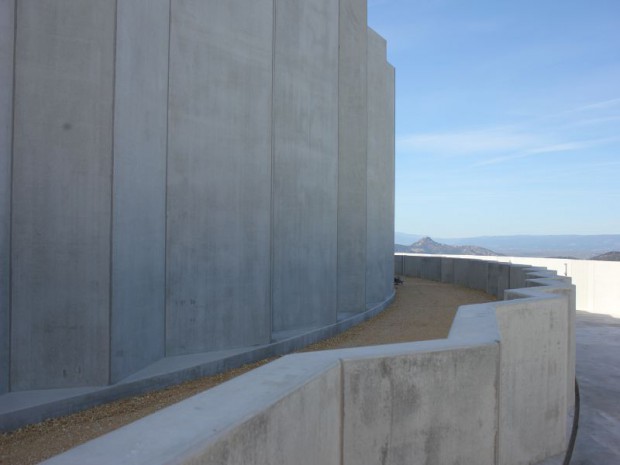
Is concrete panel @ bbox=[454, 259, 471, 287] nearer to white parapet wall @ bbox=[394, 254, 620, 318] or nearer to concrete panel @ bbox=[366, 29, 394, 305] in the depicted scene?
white parapet wall @ bbox=[394, 254, 620, 318]

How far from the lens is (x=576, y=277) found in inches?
768

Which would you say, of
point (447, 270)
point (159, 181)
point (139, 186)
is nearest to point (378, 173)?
point (447, 270)

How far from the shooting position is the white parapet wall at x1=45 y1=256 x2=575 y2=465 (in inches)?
89.0

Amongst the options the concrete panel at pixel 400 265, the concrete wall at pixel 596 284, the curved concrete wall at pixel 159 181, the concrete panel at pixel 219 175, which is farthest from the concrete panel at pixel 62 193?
the concrete panel at pixel 400 265

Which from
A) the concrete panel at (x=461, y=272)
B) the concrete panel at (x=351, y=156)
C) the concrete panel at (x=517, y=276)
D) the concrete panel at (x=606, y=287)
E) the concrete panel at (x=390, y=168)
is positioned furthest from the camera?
the concrete panel at (x=461, y=272)

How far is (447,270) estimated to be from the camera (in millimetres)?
25188

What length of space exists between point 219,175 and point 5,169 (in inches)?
129

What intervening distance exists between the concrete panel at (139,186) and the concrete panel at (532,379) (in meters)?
4.54

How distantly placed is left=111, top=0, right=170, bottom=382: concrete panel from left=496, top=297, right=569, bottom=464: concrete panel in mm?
4536

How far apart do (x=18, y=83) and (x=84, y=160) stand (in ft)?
3.69

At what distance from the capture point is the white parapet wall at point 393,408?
2260mm

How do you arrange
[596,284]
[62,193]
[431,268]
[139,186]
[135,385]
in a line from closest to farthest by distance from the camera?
[62,193] < [135,385] < [139,186] < [596,284] < [431,268]

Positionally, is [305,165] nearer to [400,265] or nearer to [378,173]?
[378,173]

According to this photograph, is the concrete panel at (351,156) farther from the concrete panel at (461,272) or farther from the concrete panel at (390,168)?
the concrete panel at (461,272)
